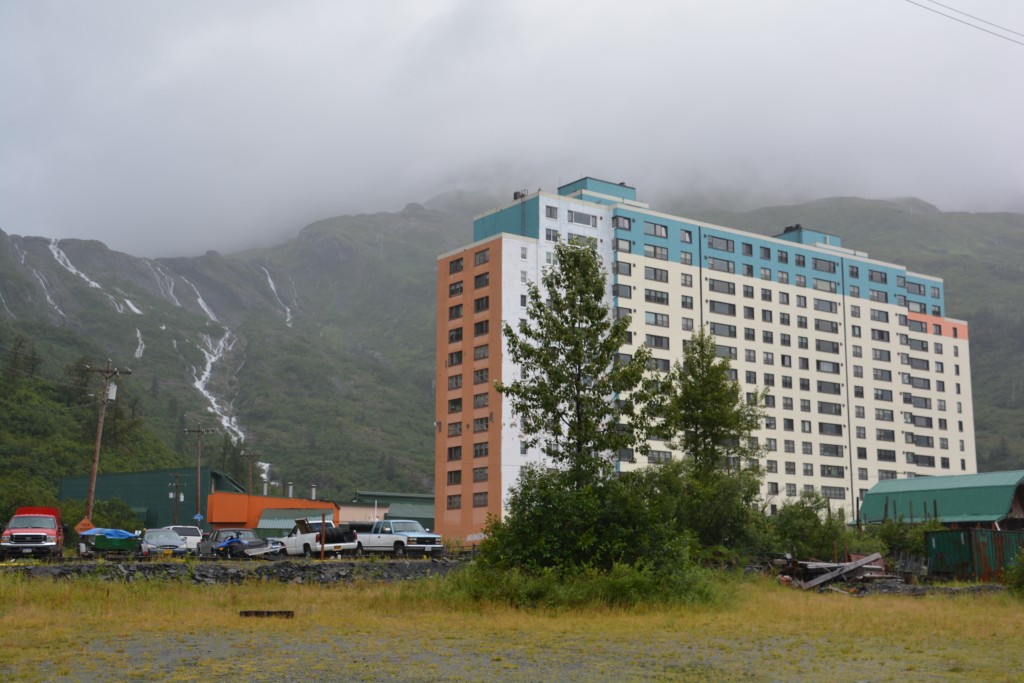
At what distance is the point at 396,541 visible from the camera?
179 ft

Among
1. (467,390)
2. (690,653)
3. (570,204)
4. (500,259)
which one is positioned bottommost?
(690,653)

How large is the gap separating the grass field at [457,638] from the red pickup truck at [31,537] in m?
18.0

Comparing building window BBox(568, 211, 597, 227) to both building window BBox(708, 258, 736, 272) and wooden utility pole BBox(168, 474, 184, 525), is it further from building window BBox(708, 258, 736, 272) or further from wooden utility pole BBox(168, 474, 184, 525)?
wooden utility pole BBox(168, 474, 184, 525)

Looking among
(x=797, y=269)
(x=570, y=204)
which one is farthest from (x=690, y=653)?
(x=797, y=269)

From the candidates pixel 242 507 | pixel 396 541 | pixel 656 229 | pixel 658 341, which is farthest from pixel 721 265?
pixel 396 541

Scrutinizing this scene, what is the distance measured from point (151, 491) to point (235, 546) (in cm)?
5974

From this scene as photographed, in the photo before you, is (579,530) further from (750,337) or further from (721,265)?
(750,337)

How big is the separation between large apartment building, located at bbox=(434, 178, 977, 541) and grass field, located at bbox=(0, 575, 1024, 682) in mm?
74018

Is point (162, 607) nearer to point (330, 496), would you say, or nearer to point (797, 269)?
point (797, 269)

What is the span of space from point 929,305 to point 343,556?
11639 centimetres

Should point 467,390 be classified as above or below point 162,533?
above

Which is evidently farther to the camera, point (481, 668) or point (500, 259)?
point (500, 259)

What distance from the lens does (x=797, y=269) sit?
133 metres

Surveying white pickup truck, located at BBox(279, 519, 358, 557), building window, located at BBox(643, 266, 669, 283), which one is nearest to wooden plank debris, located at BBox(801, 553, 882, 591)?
white pickup truck, located at BBox(279, 519, 358, 557)
